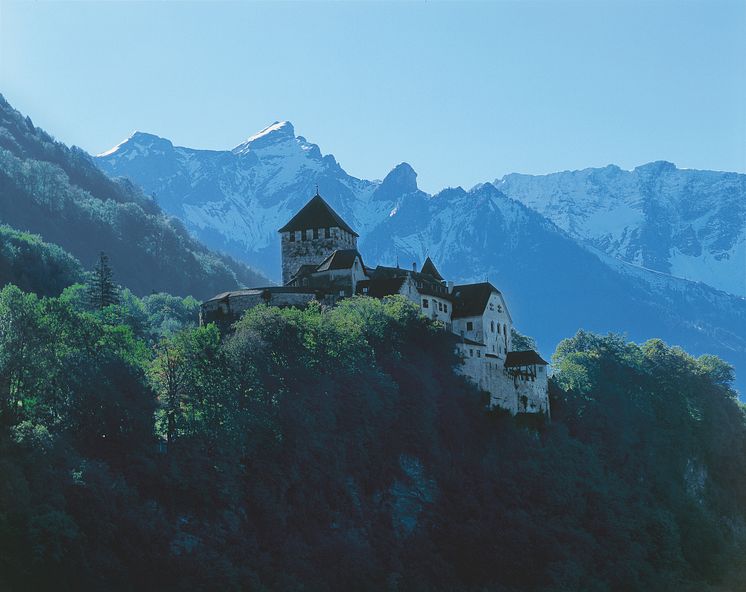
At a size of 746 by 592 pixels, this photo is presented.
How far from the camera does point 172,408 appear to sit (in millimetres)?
77000

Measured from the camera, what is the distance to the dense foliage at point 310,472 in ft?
214

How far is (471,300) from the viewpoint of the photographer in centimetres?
10831

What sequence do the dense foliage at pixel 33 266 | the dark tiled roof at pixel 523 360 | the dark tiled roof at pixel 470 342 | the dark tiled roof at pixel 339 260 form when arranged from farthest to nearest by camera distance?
the dense foliage at pixel 33 266
the dark tiled roof at pixel 523 360
the dark tiled roof at pixel 339 260
the dark tiled roof at pixel 470 342

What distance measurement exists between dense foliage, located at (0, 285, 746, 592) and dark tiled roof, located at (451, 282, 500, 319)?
30.2ft

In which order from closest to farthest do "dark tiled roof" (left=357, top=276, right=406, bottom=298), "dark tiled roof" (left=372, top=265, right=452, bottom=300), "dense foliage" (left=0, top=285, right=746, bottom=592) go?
"dense foliage" (left=0, top=285, right=746, bottom=592) → "dark tiled roof" (left=357, top=276, right=406, bottom=298) → "dark tiled roof" (left=372, top=265, right=452, bottom=300)

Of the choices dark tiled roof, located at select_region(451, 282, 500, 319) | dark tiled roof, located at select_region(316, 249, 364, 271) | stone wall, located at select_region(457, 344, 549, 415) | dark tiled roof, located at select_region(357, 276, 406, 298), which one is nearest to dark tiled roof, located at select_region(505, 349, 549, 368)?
stone wall, located at select_region(457, 344, 549, 415)

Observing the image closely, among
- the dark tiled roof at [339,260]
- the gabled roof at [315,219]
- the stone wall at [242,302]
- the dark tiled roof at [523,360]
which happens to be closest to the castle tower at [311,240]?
the gabled roof at [315,219]

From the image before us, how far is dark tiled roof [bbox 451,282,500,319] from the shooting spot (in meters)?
106

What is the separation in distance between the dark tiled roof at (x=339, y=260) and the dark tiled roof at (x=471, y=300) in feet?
38.2

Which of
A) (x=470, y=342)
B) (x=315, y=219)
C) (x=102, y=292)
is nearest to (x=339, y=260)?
(x=315, y=219)

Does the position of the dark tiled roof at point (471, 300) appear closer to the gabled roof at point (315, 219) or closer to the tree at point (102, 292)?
the gabled roof at point (315, 219)

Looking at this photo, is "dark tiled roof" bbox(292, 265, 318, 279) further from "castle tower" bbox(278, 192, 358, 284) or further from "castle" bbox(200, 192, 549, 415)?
"castle tower" bbox(278, 192, 358, 284)

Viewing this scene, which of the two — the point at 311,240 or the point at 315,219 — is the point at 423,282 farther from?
the point at 315,219

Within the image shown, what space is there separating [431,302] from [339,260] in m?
9.88
